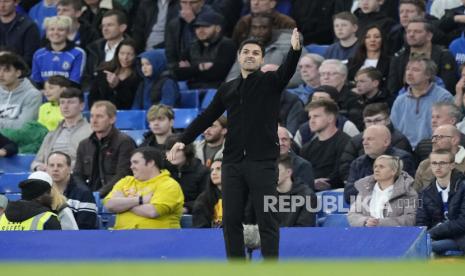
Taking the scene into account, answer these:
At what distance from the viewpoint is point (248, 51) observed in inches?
432

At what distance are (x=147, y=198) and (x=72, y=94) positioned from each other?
2.50m

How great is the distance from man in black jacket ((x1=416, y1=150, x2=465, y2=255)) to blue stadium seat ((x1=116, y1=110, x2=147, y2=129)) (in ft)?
14.3

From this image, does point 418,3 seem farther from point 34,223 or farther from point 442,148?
point 34,223

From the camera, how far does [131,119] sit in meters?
16.5

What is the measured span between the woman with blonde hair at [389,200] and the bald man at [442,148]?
0.27 metres

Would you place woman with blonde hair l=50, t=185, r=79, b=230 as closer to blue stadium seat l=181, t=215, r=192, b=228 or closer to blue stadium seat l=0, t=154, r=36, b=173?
blue stadium seat l=181, t=215, r=192, b=228

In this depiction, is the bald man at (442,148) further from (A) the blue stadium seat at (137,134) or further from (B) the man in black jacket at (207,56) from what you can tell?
(B) the man in black jacket at (207,56)

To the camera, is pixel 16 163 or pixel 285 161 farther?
pixel 16 163

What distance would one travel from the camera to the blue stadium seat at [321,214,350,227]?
1349 cm

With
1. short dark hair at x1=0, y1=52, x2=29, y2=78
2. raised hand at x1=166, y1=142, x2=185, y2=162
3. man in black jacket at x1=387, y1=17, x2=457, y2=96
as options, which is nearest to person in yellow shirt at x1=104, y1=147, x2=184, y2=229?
raised hand at x1=166, y1=142, x2=185, y2=162

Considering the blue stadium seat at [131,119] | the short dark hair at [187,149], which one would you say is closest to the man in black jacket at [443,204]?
the short dark hair at [187,149]

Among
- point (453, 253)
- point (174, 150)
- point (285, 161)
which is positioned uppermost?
point (174, 150)

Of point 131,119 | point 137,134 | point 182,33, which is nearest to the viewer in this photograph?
point 137,134

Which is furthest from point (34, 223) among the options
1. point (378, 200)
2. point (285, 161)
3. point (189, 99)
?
point (189, 99)
